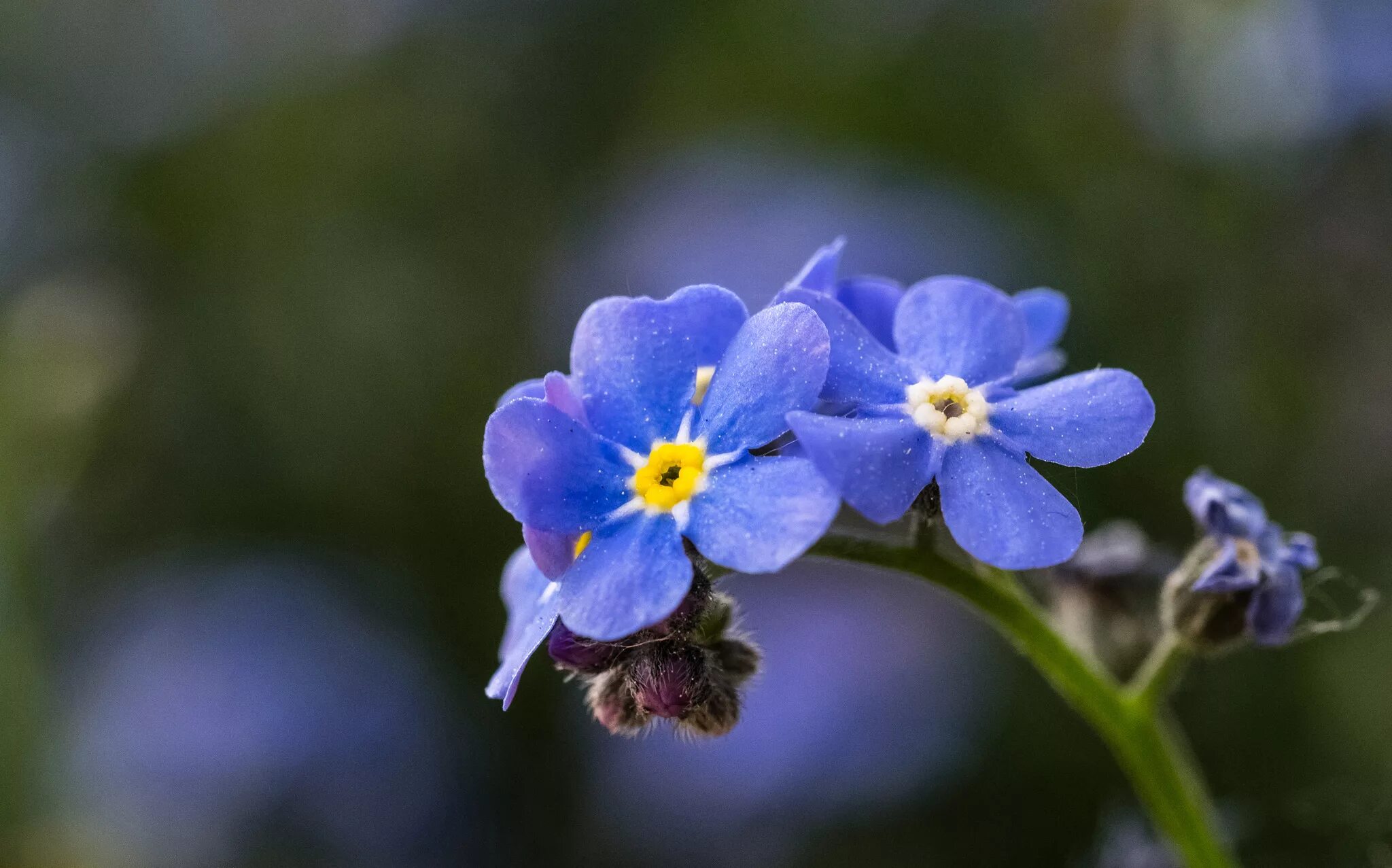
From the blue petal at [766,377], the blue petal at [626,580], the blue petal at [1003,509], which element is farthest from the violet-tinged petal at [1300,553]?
the blue petal at [626,580]

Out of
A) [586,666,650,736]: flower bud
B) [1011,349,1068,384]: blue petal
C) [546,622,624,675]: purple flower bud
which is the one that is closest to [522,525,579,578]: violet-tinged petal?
[546,622,624,675]: purple flower bud

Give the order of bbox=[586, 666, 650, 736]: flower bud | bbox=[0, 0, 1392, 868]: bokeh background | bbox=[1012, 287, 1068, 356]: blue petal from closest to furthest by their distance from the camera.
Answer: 1. bbox=[586, 666, 650, 736]: flower bud
2. bbox=[1012, 287, 1068, 356]: blue petal
3. bbox=[0, 0, 1392, 868]: bokeh background

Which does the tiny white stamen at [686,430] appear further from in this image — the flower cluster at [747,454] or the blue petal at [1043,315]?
the blue petal at [1043,315]

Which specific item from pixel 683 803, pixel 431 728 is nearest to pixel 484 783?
pixel 431 728

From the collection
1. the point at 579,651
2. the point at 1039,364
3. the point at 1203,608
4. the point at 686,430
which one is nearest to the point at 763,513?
the point at 686,430

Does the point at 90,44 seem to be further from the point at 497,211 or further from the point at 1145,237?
the point at 1145,237

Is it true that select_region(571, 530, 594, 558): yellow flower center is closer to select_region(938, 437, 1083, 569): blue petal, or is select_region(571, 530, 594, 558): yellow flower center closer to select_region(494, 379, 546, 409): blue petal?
select_region(494, 379, 546, 409): blue petal
